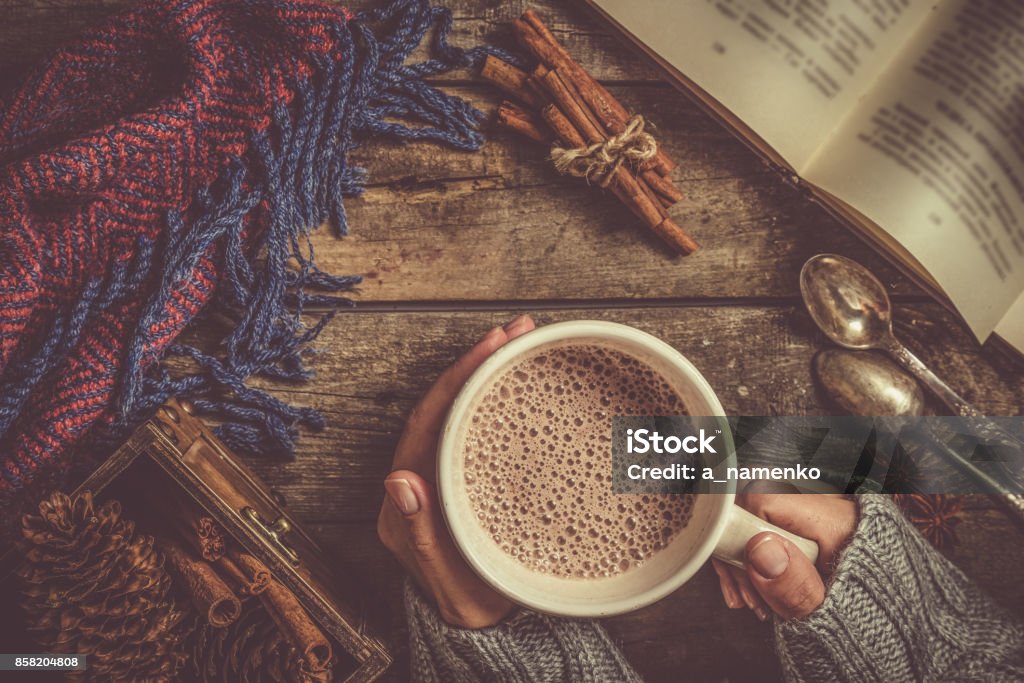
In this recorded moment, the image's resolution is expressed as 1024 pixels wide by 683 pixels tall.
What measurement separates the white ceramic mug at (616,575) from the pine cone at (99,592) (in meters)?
0.26

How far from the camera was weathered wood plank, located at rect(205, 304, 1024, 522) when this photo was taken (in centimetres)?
83

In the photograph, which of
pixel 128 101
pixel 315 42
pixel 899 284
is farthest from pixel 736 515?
pixel 128 101

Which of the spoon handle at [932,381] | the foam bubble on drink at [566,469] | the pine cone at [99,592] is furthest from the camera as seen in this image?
the spoon handle at [932,381]

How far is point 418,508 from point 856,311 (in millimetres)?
537

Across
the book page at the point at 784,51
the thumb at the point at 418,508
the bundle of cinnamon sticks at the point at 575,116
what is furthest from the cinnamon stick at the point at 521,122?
the thumb at the point at 418,508

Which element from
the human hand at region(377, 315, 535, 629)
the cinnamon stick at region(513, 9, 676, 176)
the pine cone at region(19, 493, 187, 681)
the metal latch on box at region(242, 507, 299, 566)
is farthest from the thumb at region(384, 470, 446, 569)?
the cinnamon stick at region(513, 9, 676, 176)

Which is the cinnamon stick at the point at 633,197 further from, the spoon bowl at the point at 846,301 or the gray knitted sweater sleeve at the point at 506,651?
the gray knitted sweater sleeve at the point at 506,651

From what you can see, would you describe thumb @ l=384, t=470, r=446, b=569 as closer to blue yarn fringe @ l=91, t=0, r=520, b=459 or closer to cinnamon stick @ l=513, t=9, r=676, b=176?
blue yarn fringe @ l=91, t=0, r=520, b=459

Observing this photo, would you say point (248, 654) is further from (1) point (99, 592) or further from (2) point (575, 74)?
(2) point (575, 74)

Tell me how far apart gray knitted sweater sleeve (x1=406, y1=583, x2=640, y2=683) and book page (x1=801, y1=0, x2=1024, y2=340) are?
550 mm

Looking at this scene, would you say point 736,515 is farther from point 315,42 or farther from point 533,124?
point 315,42

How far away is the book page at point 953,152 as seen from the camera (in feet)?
2.40

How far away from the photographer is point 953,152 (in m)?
0.74

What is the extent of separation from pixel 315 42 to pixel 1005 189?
0.76 meters
